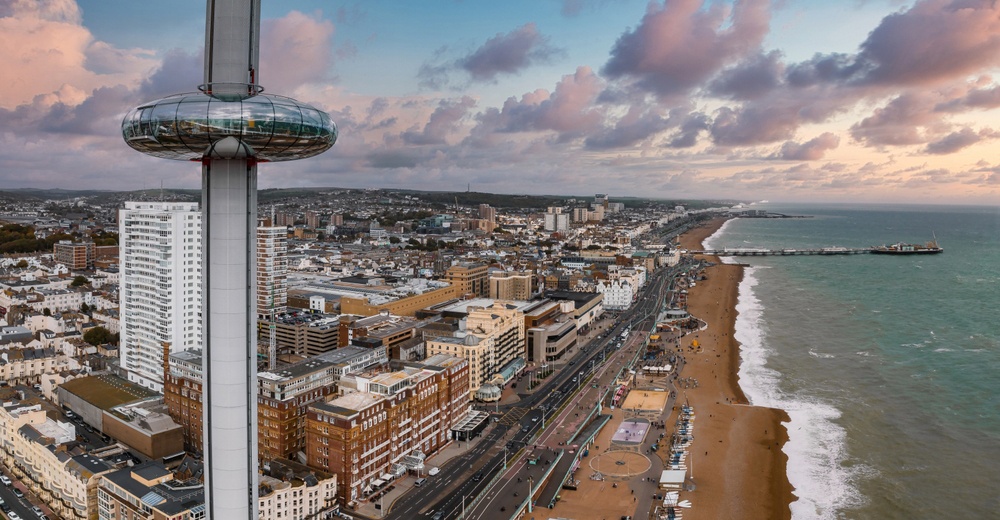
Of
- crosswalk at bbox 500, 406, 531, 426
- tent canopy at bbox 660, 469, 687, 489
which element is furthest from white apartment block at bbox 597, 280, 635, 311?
tent canopy at bbox 660, 469, 687, 489

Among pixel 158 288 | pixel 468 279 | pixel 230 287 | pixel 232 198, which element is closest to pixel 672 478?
pixel 230 287

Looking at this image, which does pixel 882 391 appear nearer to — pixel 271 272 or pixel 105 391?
pixel 105 391

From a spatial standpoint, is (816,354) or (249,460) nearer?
(249,460)

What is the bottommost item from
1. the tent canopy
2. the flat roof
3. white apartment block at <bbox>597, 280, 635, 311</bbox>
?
the tent canopy

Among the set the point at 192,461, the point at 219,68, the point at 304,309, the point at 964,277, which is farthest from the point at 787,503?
the point at 964,277

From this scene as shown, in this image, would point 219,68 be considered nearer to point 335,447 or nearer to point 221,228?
point 221,228

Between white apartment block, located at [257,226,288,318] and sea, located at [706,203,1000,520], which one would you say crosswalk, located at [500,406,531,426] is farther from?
white apartment block, located at [257,226,288,318]

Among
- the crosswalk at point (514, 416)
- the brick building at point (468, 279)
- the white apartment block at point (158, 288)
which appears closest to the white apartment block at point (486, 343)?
the crosswalk at point (514, 416)

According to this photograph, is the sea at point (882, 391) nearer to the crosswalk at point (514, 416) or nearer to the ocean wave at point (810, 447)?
the ocean wave at point (810, 447)
